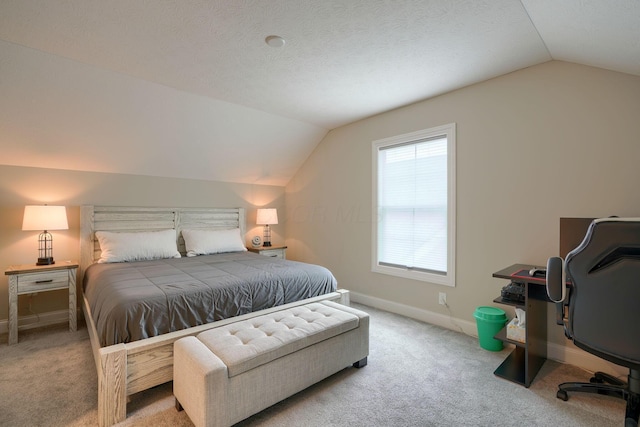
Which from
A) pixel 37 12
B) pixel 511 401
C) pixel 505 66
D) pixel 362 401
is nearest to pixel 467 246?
pixel 511 401

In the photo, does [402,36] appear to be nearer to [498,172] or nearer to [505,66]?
[505,66]

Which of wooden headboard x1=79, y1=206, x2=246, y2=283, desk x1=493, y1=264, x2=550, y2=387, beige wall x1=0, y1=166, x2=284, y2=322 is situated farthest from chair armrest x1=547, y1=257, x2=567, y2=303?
beige wall x1=0, y1=166, x2=284, y2=322

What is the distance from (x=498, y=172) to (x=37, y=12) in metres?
3.54

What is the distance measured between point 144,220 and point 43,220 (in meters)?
0.99

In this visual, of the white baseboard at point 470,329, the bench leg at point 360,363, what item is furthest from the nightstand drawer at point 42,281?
the white baseboard at point 470,329

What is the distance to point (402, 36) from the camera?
2084mm

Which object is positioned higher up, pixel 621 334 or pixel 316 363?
pixel 621 334

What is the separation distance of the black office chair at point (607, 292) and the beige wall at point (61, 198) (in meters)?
4.06

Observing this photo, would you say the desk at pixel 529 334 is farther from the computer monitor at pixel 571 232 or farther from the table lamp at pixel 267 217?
the table lamp at pixel 267 217

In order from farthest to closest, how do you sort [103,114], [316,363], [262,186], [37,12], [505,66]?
1. [262,186]
2. [103,114]
3. [505,66]
4. [316,363]
5. [37,12]

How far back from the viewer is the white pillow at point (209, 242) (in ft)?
12.6

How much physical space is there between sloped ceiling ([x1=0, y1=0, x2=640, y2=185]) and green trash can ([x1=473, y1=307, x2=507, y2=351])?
77.6 inches

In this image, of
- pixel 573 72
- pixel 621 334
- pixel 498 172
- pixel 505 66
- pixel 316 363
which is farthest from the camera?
pixel 498 172

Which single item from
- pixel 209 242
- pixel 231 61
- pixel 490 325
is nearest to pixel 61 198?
pixel 209 242
